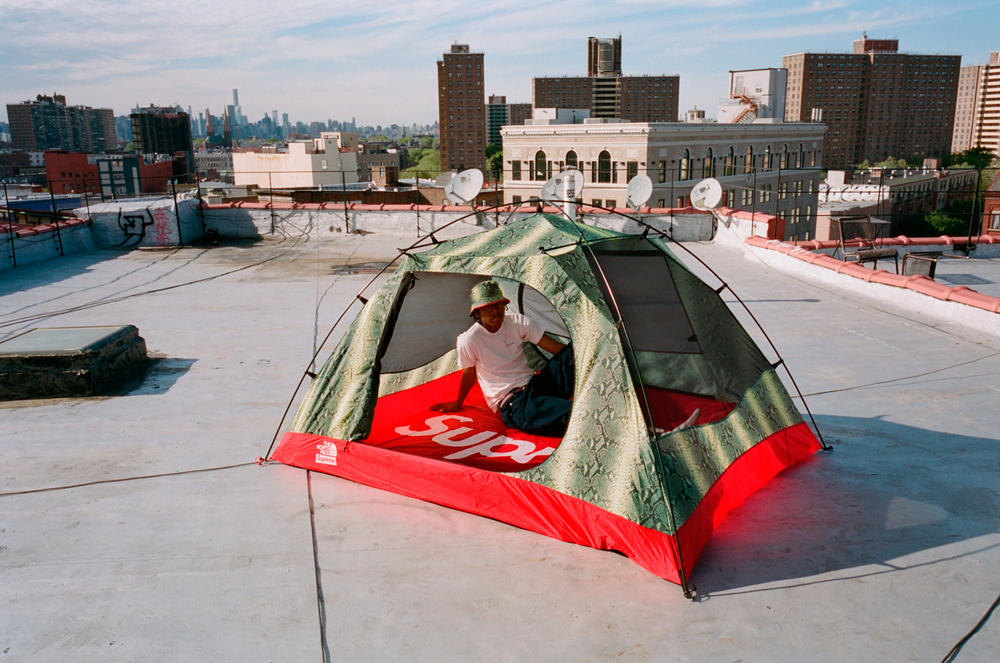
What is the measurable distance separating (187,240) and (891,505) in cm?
1555

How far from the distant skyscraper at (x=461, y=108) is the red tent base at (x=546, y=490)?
128m

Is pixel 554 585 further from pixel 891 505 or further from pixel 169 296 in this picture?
pixel 169 296

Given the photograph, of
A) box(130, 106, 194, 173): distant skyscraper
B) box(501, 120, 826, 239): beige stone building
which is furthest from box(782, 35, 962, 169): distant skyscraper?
box(130, 106, 194, 173): distant skyscraper

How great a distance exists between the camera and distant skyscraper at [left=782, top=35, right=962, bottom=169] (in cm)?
13106

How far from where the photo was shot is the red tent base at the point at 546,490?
3.81 metres

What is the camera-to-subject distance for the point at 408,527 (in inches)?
171

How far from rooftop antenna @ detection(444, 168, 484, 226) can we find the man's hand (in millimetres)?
10053

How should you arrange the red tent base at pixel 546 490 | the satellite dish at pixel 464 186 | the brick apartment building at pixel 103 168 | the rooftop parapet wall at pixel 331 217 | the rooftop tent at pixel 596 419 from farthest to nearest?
1. the brick apartment building at pixel 103 168
2. the rooftop parapet wall at pixel 331 217
3. the satellite dish at pixel 464 186
4. the rooftop tent at pixel 596 419
5. the red tent base at pixel 546 490

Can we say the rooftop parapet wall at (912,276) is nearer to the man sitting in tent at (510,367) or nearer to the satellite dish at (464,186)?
the satellite dish at (464,186)

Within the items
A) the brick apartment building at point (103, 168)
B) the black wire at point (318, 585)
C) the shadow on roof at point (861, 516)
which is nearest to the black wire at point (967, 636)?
the shadow on roof at point (861, 516)

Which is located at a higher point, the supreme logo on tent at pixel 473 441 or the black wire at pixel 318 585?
the supreme logo on tent at pixel 473 441

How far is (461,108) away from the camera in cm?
13188

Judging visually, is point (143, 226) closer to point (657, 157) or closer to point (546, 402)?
point (546, 402)

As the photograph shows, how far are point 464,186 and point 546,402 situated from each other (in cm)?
1116
